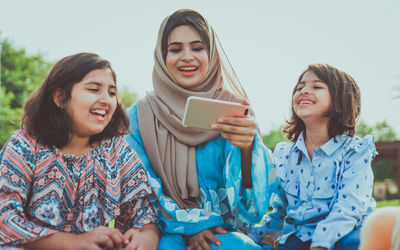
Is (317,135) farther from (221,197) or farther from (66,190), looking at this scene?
(66,190)

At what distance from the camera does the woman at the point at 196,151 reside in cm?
283

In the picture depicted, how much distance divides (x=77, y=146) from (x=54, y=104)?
12.8 inches

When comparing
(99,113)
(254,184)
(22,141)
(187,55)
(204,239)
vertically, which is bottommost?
(204,239)

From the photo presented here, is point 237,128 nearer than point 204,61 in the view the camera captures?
Yes

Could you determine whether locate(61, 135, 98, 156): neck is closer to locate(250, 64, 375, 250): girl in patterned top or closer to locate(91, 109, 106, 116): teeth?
locate(91, 109, 106, 116): teeth

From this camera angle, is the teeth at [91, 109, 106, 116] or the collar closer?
the teeth at [91, 109, 106, 116]

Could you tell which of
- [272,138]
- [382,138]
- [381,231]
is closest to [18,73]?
[272,138]

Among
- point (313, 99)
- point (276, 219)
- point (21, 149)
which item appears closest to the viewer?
point (21, 149)

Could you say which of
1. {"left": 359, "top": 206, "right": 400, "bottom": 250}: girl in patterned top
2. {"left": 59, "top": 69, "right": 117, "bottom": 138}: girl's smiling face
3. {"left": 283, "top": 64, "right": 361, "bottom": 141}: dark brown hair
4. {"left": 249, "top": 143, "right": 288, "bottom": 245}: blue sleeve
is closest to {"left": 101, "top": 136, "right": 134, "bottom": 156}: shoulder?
{"left": 59, "top": 69, "right": 117, "bottom": 138}: girl's smiling face

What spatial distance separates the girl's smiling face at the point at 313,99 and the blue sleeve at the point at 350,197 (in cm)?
35

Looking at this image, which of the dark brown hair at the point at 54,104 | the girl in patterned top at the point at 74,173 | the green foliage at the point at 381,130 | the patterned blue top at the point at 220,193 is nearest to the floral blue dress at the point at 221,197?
the patterned blue top at the point at 220,193

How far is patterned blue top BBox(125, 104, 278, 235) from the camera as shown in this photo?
286 centimetres

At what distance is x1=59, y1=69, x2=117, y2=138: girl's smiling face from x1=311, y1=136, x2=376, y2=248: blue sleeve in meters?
1.64

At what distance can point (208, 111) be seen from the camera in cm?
259
